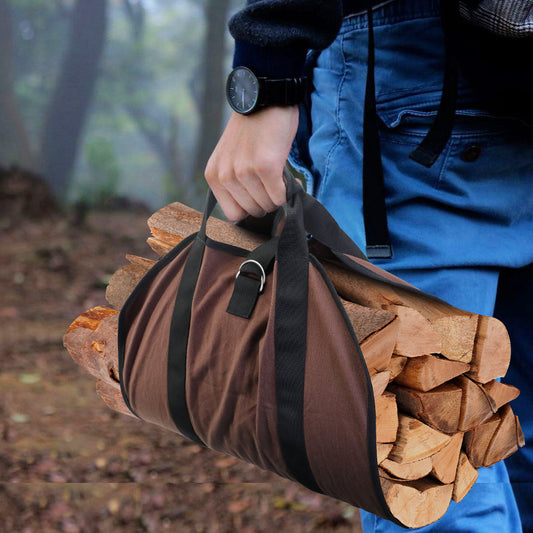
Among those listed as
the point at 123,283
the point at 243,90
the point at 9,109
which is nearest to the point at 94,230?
the point at 9,109

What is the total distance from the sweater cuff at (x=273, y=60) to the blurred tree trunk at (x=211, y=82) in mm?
8672

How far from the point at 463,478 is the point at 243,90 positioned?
84 centimetres

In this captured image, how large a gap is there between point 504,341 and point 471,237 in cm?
20

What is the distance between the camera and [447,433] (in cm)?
114

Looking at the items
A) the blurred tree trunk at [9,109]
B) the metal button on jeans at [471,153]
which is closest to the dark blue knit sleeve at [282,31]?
the metal button on jeans at [471,153]

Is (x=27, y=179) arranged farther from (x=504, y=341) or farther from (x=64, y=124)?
(x=504, y=341)

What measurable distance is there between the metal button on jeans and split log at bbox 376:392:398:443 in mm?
461

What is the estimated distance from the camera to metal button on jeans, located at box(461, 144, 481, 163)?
113cm

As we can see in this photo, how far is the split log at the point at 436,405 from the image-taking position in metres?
1.10

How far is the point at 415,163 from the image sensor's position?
45.4 inches

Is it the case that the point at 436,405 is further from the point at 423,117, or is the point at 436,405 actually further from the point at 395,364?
the point at 423,117

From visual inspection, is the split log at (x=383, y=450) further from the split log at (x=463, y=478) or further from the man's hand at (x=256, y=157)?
the man's hand at (x=256, y=157)

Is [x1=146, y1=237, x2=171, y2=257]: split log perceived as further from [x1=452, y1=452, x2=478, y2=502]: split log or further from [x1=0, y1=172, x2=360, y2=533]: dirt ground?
[x1=0, y1=172, x2=360, y2=533]: dirt ground

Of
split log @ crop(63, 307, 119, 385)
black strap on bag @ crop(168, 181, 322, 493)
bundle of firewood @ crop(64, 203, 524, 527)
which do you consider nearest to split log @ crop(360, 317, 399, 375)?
bundle of firewood @ crop(64, 203, 524, 527)
